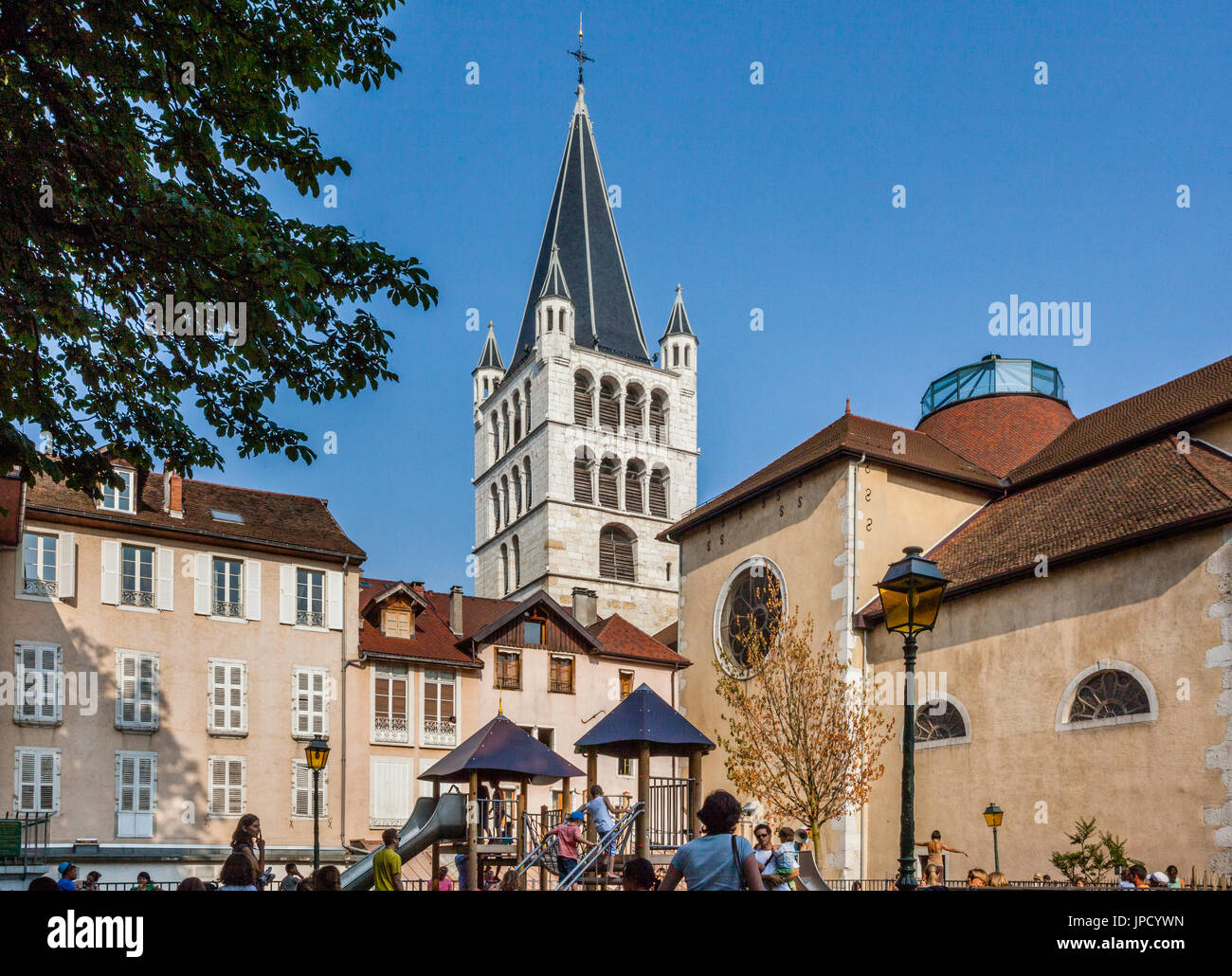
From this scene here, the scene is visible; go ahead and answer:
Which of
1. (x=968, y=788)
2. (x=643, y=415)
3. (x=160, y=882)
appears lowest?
(x=160, y=882)

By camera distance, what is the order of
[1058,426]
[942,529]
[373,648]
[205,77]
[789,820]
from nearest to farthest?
[205,77]
[789,820]
[942,529]
[373,648]
[1058,426]

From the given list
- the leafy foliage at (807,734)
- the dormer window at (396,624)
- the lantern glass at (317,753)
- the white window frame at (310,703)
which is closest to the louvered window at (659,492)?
the dormer window at (396,624)

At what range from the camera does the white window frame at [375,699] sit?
3347 cm

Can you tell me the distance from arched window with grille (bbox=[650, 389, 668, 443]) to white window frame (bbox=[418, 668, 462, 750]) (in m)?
40.3

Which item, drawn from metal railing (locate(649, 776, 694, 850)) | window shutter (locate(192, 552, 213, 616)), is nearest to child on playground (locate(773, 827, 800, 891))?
metal railing (locate(649, 776, 694, 850))

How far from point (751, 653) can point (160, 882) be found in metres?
15.4

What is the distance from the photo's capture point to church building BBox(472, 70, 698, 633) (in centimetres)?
6838

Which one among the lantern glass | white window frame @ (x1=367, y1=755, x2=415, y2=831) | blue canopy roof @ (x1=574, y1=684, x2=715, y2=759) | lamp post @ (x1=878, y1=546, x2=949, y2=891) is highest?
lamp post @ (x1=878, y1=546, x2=949, y2=891)

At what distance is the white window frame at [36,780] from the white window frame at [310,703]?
5.94 m

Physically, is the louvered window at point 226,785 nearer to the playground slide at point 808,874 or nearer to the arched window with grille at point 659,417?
the playground slide at point 808,874

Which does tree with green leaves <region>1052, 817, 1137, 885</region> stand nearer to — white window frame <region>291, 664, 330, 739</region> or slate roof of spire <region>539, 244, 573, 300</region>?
white window frame <region>291, 664, 330, 739</region>
